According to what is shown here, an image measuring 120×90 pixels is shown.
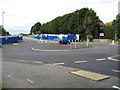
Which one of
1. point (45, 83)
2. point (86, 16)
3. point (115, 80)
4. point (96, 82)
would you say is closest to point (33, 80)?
point (45, 83)

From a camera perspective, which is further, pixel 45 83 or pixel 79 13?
pixel 79 13

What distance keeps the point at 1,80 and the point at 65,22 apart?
60492 millimetres

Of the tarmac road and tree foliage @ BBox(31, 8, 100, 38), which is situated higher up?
tree foliage @ BBox(31, 8, 100, 38)

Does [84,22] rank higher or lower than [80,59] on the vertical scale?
higher

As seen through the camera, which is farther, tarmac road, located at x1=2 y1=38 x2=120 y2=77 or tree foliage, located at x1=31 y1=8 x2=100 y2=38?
tree foliage, located at x1=31 y1=8 x2=100 y2=38

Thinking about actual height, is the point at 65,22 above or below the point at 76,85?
above

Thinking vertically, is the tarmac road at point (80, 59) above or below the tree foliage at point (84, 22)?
below

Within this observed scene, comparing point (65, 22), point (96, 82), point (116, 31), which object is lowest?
point (96, 82)

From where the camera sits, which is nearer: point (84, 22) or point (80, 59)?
point (80, 59)

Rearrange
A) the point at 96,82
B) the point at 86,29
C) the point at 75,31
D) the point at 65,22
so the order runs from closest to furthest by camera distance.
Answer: the point at 96,82 < the point at 86,29 < the point at 75,31 < the point at 65,22

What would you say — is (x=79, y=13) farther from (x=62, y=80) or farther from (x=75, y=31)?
(x=62, y=80)

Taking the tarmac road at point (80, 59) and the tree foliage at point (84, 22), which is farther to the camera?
the tree foliage at point (84, 22)

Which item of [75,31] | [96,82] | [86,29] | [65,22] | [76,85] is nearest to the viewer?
[76,85]

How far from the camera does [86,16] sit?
53531mm
